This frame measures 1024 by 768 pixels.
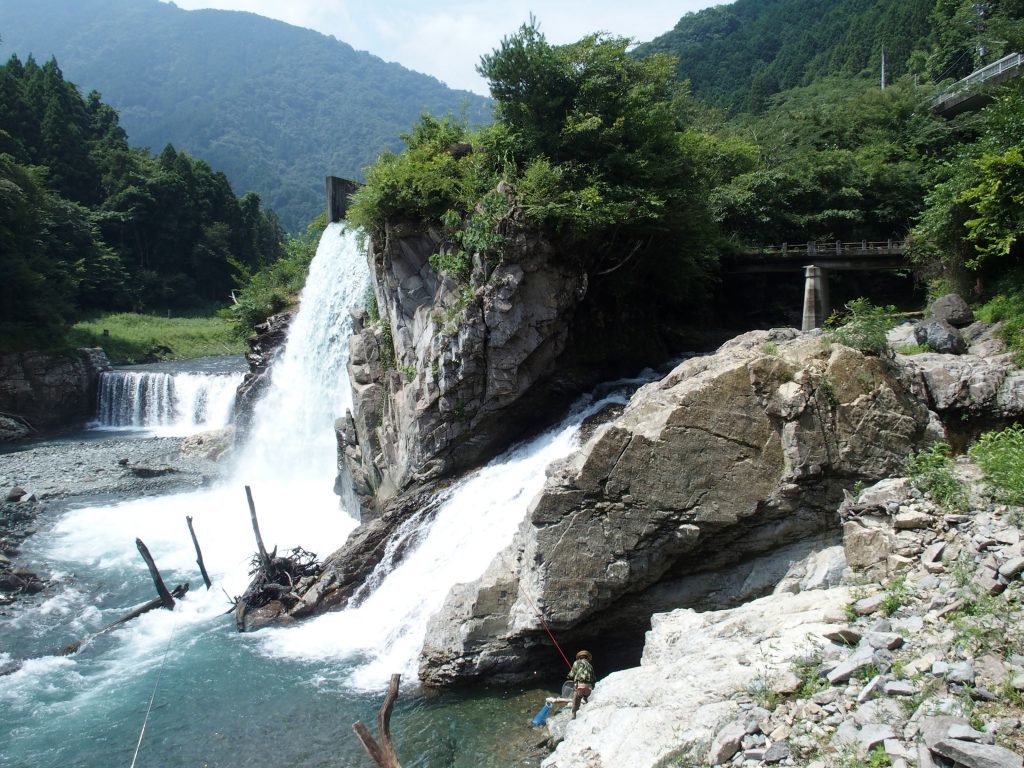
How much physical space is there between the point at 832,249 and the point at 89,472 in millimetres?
30698

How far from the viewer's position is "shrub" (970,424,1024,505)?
8.35 meters

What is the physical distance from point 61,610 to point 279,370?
1293 cm

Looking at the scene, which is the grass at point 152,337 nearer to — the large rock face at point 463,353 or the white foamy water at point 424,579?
the large rock face at point 463,353

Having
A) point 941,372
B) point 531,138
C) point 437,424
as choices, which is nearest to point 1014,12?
point 531,138

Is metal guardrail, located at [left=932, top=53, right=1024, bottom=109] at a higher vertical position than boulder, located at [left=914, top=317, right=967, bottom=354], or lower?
higher

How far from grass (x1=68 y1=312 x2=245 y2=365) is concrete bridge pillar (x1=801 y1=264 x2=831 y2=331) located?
3341 centimetres

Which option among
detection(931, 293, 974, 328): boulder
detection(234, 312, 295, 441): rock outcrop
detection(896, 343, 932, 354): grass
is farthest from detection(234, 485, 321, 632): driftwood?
detection(931, 293, 974, 328): boulder

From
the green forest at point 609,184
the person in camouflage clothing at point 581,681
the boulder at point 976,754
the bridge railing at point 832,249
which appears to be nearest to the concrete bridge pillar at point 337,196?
the green forest at point 609,184

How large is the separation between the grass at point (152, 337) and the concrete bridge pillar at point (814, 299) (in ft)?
110

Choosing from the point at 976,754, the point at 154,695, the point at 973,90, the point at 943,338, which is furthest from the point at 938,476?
the point at 973,90

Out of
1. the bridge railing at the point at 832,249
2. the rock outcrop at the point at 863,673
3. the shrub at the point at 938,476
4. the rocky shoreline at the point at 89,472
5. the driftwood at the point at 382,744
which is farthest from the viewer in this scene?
the bridge railing at the point at 832,249

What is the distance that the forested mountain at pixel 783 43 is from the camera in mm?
64875

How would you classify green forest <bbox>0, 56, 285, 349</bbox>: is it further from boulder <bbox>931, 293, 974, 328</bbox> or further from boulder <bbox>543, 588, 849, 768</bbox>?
boulder <bbox>931, 293, 974, 328</bbox>

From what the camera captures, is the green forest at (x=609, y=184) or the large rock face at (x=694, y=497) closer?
the large rock face at (x=694, y=497)
